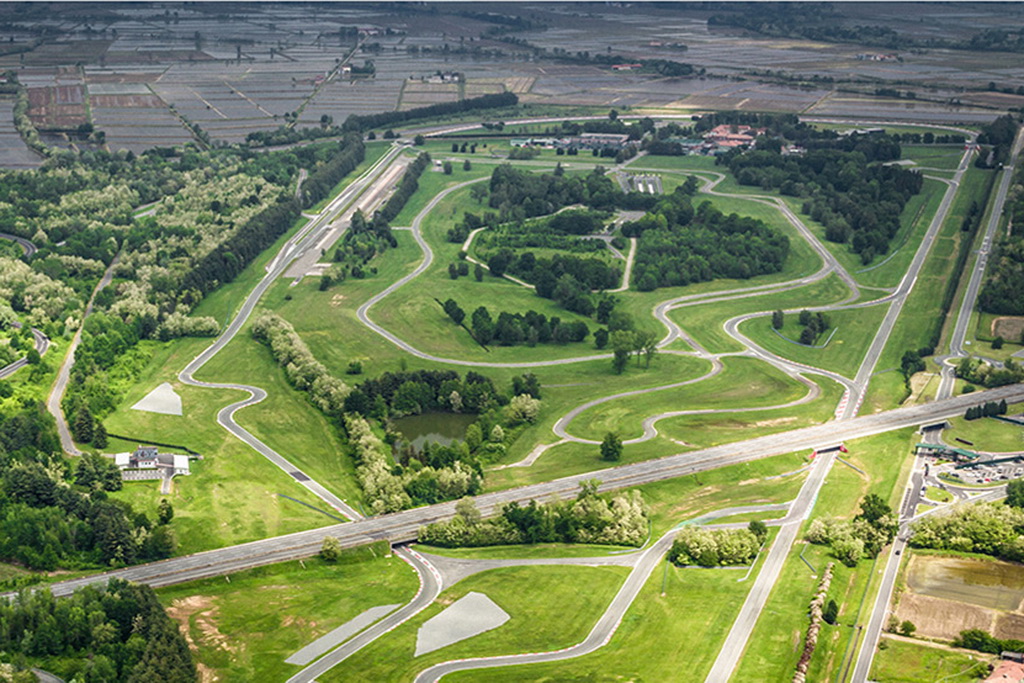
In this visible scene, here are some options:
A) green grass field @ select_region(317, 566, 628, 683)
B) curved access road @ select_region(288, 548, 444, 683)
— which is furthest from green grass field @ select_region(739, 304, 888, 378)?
curved access road @ select_region(288, 548, 444, 683)

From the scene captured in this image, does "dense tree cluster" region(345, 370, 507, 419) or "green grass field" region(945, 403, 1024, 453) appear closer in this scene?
"green grass field" region(945, 403, 1024, 453)

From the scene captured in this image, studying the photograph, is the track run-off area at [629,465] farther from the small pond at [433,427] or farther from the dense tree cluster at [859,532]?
the small pond at [433,427]

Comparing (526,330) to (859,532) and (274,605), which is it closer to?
(859,532)

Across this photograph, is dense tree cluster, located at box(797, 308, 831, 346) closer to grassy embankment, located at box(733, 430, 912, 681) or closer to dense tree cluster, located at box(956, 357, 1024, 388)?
dense tree cluster, located at box(956, 357, 1024, 388)

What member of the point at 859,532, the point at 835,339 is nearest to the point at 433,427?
the point at 859,532

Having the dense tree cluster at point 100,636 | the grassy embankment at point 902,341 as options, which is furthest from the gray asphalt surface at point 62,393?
the grassy embankment at point 902,341

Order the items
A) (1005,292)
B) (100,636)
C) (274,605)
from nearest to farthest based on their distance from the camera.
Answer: (100,636), (274,605), (1005,292)
